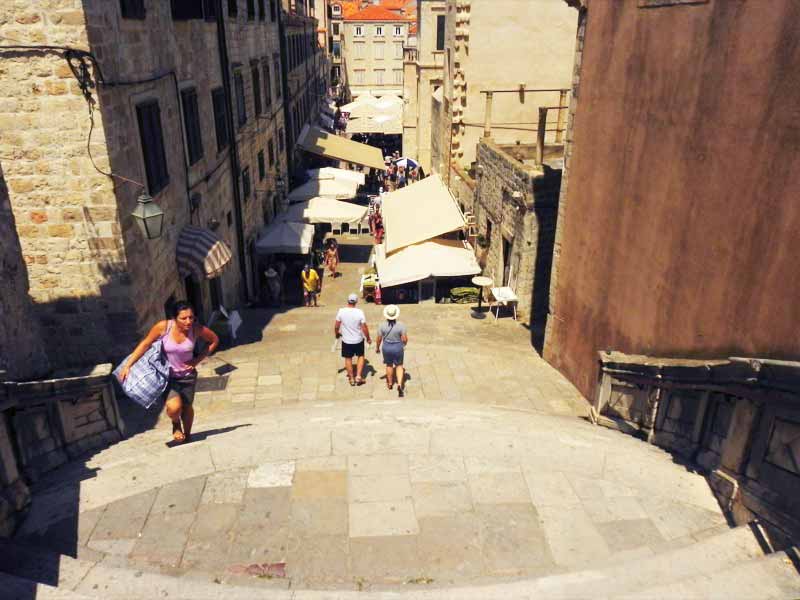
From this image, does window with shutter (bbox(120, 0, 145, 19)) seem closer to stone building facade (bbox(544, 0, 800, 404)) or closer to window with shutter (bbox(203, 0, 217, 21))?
window with shutter (bbox(203, 0, 217, 21))

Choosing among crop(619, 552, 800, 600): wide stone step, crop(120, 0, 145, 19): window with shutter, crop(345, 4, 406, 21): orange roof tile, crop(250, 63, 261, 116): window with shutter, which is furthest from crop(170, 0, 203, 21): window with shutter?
crop(345, 4, 406, 21): orange roof tile

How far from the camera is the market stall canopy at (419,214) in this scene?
17.9 m

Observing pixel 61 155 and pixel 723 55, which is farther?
pixel 61 155

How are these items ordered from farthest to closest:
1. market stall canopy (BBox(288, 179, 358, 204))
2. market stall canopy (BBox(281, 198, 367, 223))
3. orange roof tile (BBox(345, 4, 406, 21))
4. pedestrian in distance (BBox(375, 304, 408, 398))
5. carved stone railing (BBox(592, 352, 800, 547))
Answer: orange roof tile (BBox(345, 4, 406, 21))
market stall canopy (BBox(288, 179, 358, 204))
market stall canopy (BBox(281, 198, 367, 223))
pedestrian in distance (BBox(375, 304, 408, 398))
carved stone railing (BBox(592, 352, 800, 547))

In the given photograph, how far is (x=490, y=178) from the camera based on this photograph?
17.4 meters

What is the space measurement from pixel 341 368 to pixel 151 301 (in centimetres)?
330

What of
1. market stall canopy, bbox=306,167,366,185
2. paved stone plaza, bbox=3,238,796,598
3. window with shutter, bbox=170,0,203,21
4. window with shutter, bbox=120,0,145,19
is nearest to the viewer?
paved stone plaza, bbox=3,238,796,598

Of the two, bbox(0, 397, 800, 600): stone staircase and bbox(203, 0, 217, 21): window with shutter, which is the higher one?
bbox(203, 0, 217, 21): window with shutter

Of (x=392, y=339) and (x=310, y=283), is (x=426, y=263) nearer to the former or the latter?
(x=310, y=283)

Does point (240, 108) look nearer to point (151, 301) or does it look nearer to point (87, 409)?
point (151, 301)

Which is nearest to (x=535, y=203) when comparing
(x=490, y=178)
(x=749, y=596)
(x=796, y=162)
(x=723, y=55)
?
(x=490, y=178)

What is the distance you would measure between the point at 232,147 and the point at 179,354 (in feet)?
36.0

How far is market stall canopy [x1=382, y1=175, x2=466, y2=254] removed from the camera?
1789cm

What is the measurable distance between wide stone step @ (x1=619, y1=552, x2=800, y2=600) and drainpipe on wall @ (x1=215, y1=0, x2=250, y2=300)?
46.6ft
